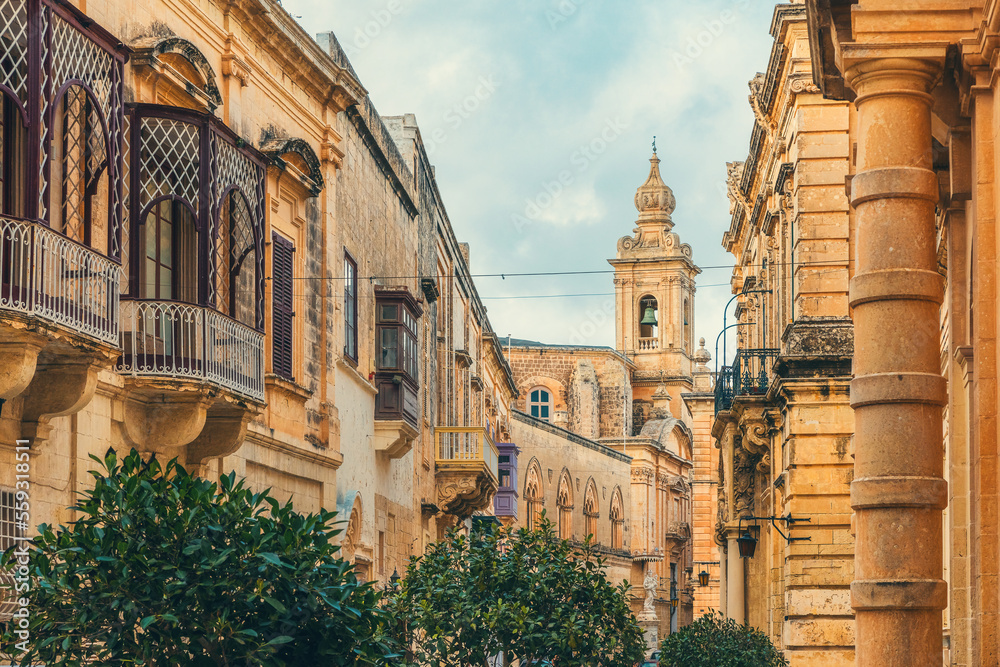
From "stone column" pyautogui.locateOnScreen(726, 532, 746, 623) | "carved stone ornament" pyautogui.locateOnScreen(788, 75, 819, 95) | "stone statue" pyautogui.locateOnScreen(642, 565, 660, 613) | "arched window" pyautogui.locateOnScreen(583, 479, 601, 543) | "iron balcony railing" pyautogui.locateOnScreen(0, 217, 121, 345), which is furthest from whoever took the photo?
"stone statue" pyautogui.locateOnScreen(642, 565, 660, 613)

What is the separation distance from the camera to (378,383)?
854 inches

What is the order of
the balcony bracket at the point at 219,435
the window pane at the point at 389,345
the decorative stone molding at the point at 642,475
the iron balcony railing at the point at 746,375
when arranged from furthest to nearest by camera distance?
the decorative stone molding at the point at 642,475 < the window pane at the point at 389,345 < the iron balcony railing at the point at 746,375 < the balcony bracket at the point at 219,435

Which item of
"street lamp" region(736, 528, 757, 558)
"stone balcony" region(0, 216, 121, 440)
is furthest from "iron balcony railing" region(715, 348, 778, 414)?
"stone balcony" region(0, 216, 121, 440)

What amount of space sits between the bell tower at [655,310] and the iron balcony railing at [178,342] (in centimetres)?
6037

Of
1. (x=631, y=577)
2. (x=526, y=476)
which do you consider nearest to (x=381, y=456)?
(x=526, y=476)

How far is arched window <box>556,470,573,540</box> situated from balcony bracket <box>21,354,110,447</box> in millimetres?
46538

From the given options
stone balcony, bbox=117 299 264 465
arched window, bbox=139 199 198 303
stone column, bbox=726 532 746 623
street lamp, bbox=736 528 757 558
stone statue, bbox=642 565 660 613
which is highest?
arched window, bbox=139 199 198 303

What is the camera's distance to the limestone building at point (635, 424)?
57.8 metres

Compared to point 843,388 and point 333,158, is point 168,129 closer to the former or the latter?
point 333,158

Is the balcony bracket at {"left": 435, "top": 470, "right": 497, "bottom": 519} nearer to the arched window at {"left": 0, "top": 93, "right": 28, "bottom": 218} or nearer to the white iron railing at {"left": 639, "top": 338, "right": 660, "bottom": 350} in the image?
the arched window at {"left": 0, "top": 93, "right": 28, "bottom": 218}

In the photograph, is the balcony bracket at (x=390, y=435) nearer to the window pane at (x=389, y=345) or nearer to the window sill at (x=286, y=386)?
the window pane at (x=389, y=345)

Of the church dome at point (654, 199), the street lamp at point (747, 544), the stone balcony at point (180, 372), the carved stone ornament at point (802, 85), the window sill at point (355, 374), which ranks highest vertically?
Answer: the church dome at point (654, 199)

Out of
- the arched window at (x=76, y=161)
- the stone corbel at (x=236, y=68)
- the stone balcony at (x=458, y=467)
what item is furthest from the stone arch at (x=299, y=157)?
the stone balcony at (x=458, y=467)

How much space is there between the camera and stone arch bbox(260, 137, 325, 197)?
1615 centimetres
